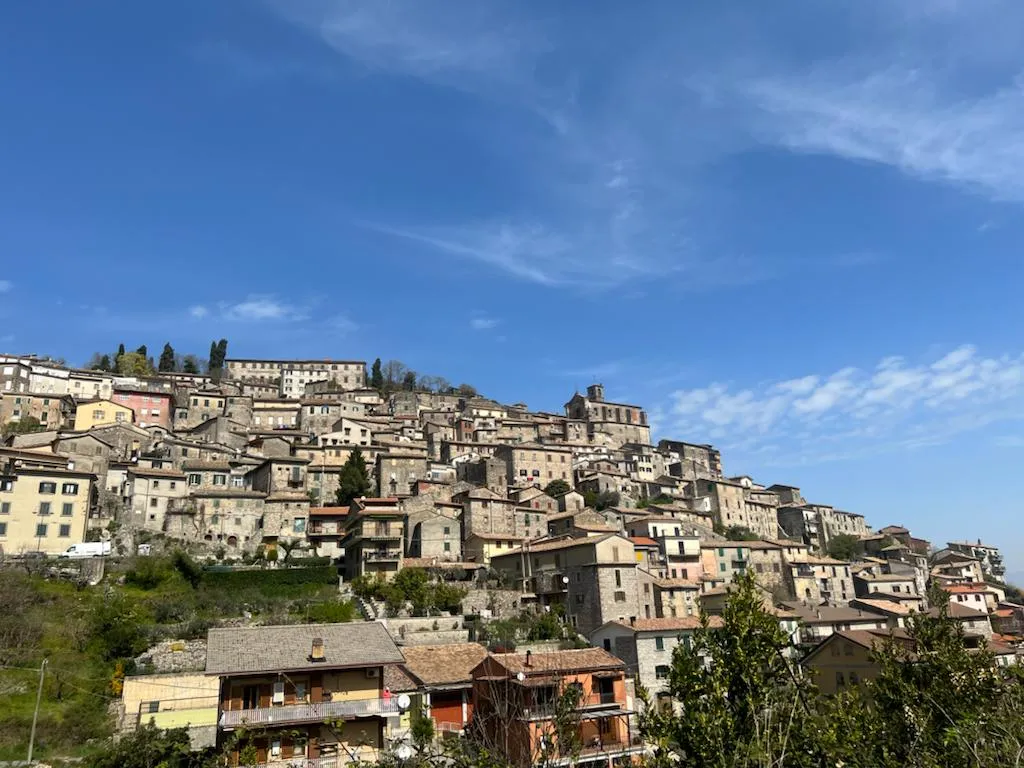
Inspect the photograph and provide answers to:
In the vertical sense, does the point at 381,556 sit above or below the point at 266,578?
above

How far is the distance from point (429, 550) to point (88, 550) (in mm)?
23255

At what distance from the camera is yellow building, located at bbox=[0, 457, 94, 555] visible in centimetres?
4850

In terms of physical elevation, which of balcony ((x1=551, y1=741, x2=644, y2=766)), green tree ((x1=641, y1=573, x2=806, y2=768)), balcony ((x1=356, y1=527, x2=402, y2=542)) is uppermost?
balcony ((x1=356, y1=527, x2=402, y2=542))

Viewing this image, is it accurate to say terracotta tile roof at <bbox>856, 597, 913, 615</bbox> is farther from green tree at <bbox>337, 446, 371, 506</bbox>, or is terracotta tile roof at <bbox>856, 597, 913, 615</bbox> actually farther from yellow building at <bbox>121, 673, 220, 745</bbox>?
yellow building at <bbox>121, 673, 220, 745</bbox>

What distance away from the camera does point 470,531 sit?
59.5 metres

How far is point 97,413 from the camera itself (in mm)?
76438

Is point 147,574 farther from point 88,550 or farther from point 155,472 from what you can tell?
point 155,472

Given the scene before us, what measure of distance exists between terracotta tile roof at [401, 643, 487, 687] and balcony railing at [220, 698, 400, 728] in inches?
125

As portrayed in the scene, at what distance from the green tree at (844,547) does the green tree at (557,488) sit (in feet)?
104

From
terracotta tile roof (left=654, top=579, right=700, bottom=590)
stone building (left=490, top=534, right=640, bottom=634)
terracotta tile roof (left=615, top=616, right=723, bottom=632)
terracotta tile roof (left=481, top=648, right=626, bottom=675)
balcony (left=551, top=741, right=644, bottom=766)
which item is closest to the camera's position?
balcony (left=551, top=741, right=644, bottom=766)

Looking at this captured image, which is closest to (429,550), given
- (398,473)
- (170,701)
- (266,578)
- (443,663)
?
(266,578)

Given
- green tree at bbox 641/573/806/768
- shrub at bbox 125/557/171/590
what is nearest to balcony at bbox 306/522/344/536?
shrub at bbox 125/557/171/590

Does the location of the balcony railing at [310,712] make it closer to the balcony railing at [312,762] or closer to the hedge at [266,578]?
the balcony railing at [312,762]

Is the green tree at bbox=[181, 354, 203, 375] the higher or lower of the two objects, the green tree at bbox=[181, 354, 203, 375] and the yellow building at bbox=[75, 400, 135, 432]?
the higher
